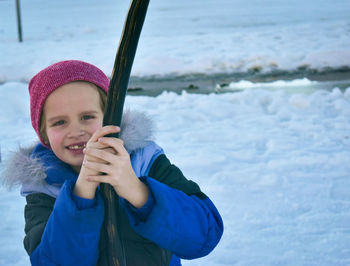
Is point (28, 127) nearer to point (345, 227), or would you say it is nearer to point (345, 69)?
point (345, 227)

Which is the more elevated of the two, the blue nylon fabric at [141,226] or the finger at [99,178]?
the finger at [99,178]

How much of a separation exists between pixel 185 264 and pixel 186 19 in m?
9.00

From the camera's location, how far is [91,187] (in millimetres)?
1074

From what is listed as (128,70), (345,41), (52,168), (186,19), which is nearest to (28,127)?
(52,168)

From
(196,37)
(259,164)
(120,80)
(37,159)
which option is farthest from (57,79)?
(196,37)

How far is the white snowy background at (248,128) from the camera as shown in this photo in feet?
7.54

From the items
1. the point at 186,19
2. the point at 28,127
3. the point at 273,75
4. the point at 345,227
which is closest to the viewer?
the point at 345,227

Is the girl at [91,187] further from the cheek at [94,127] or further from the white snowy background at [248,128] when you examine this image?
the white snowy background at [248,128]

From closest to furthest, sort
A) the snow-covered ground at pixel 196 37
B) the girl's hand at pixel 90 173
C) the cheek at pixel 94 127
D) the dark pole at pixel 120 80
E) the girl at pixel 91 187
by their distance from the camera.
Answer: the dark pole at pixel 120 80, the girl's hand at pixel 90 173, the girl at pixel 91 187, the cheek at pixel 94 127, the snow-covered ground at pixel 196 37

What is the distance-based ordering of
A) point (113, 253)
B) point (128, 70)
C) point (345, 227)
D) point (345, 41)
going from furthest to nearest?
point (345, 41) < point (345, 227) < point (113, 253) < point (128, 70)

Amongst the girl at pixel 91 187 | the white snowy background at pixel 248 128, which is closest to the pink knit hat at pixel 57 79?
the girl at pixel 91 187

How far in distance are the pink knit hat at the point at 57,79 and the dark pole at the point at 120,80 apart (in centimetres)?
53

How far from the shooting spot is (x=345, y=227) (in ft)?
7.63

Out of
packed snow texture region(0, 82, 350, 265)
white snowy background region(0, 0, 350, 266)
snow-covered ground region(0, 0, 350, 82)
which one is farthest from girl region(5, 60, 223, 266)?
snow-covered ground region(0, 0, 350, 82)
